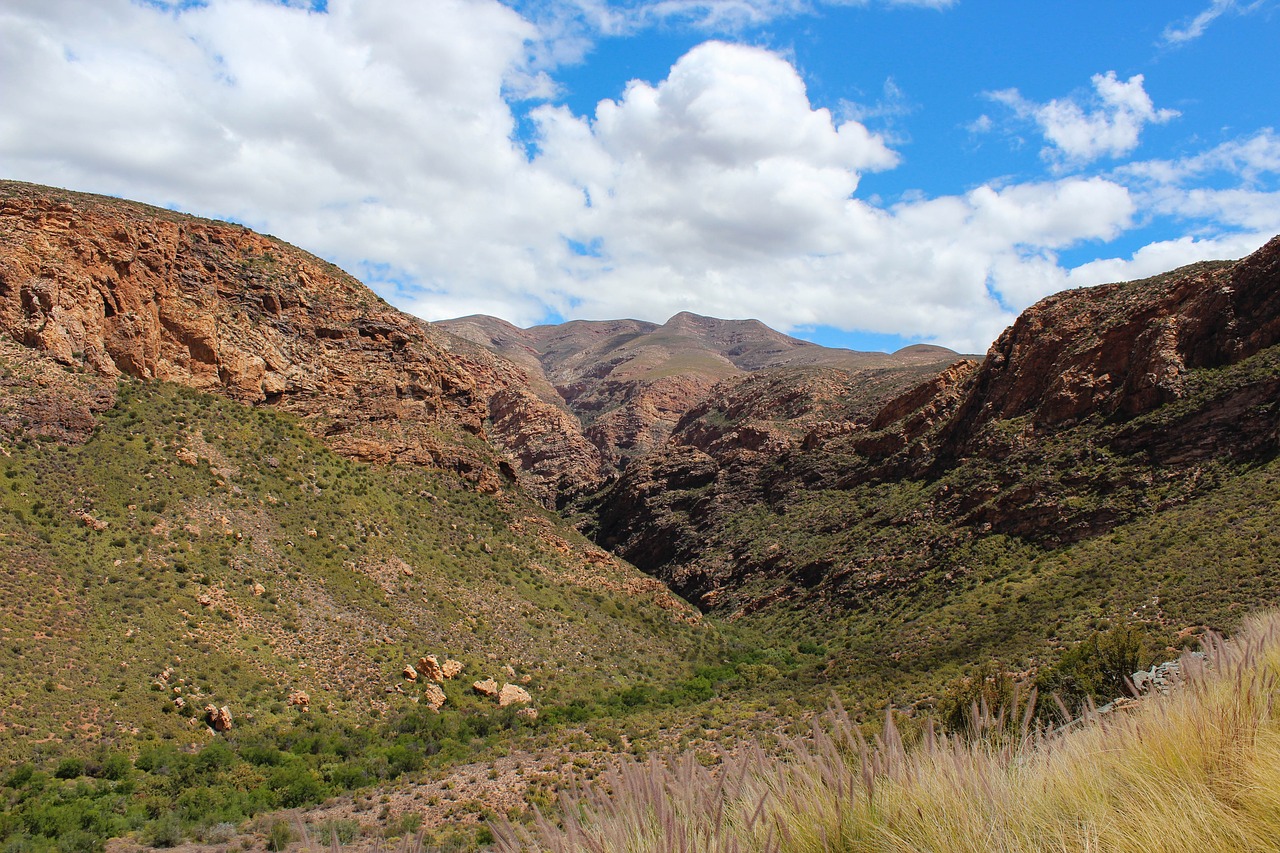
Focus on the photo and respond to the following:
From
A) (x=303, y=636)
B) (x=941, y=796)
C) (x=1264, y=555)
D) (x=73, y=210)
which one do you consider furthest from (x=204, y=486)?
Result: (x=1264, y=555)

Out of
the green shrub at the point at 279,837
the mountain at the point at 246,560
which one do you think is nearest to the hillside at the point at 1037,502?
the mountain at the point at 246,560

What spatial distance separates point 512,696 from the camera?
3316 cm

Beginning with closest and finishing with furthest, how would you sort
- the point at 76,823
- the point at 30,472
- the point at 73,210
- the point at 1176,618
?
the point at 76,823, the point at 1176,618, the point at 30,472, the point at 73,210

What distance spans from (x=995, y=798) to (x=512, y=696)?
111ft

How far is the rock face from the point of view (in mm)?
34844

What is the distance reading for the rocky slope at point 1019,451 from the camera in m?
36.1

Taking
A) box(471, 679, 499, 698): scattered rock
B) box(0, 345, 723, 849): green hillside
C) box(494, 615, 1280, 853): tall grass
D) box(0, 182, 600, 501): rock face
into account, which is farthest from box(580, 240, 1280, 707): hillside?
box(0, 182, 600, 501): rock face

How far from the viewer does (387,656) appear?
3164 cm

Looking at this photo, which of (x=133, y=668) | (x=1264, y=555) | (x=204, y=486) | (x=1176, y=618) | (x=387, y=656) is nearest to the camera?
(x=1176, y=618)

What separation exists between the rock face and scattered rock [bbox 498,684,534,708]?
804 inches

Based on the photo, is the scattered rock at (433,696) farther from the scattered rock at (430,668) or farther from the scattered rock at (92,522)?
the scattered rock at (92,522)

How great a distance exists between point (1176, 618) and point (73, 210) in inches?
2173

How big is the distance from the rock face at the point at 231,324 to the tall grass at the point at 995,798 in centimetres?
4306

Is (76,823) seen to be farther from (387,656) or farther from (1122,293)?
(1122,293)
